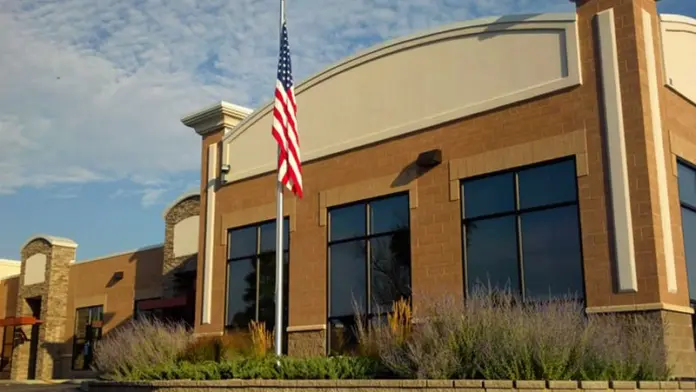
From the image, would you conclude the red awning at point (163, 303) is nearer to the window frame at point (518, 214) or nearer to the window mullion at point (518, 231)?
the window frame at point (518, 214)

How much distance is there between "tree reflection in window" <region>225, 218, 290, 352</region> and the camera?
20188 millimetres

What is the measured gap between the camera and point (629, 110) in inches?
561

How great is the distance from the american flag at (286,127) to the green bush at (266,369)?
3843mm

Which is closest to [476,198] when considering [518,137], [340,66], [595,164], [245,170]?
[518,137]

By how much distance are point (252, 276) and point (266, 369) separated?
6175mm

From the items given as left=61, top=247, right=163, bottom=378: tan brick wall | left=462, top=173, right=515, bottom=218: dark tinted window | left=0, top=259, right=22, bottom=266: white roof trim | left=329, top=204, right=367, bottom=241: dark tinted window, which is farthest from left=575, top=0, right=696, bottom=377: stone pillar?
left=0, top=259, right=22, bottom=266: white roof trim

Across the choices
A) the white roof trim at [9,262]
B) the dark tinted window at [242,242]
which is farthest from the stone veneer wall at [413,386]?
the white roof trim at [9,262]

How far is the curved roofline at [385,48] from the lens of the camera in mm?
15812

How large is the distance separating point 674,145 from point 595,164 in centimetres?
158

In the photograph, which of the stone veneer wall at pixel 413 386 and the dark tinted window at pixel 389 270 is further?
the dark tinted window at pixel 389 270

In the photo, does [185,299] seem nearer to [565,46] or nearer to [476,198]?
[476,198]

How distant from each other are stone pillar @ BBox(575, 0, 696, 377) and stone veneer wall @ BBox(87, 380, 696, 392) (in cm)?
187

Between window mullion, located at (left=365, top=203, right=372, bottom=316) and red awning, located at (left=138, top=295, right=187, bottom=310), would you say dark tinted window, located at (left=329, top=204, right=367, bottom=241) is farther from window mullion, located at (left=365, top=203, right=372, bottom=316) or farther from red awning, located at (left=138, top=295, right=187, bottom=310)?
red awning, located at (left=138, top=295, right=187, bottom=310)

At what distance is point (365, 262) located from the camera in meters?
18.2
